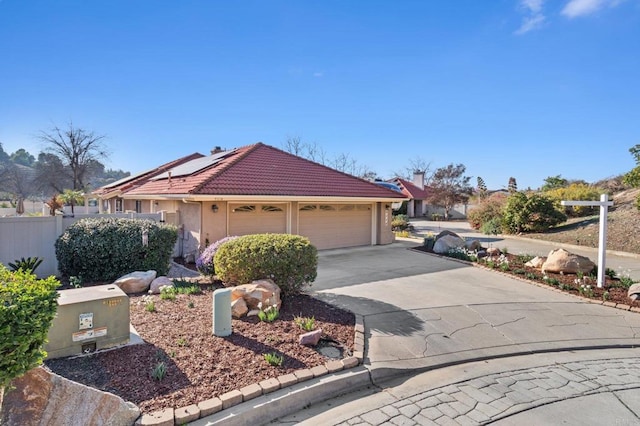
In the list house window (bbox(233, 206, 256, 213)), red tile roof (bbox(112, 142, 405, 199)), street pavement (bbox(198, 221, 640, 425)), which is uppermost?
red tile roof (bbox(112, 142, 405, 199))

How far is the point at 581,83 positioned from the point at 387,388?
1374 centimetres

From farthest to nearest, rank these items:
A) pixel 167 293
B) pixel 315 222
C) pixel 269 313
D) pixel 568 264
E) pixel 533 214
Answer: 1. pixel 533 214
2. pixel 315 222
3. pixel 568 264
4. pixel 167 293
5. pixel 269 313

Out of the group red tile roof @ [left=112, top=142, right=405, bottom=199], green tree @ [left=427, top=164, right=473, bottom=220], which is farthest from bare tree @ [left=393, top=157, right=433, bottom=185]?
red tile roof @ [left=112, top=142, right=405, bottom=199]

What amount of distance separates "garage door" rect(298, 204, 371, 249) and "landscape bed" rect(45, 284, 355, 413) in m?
7.84

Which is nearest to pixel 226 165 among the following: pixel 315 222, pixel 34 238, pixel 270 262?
pixel 315 222

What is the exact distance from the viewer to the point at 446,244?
13.5 meters

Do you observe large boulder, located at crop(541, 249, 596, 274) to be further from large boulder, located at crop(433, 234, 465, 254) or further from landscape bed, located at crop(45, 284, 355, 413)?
landscape bed, located at crop(45, 284, 355, 413)

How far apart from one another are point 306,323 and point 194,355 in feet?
5.39

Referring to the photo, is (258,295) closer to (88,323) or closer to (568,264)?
(88,323)

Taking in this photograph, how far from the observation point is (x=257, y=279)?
608cm

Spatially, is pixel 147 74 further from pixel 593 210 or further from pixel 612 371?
pixel 593 210

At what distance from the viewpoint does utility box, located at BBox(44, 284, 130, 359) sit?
389cm

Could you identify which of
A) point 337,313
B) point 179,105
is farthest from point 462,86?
point 179,105

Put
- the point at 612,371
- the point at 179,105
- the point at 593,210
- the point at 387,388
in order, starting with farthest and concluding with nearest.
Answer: the point at 593,210 < the point at 179,105 < the point at 612,371 < the point at 387,388
